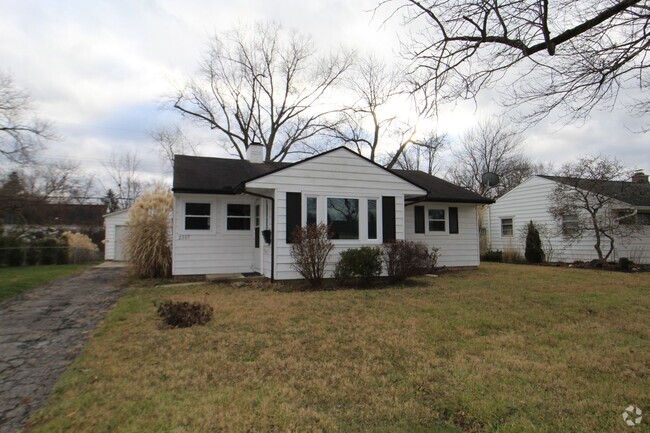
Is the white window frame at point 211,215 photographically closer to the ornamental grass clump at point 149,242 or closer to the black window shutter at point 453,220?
the ornamental grass clump at point 149,242

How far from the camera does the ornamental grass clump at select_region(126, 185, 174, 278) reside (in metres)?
11.6

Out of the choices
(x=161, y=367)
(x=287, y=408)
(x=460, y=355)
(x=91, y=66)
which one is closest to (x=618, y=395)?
(x=460, y=355)

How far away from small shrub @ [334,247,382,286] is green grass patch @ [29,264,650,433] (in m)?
2.39

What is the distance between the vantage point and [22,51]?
34.8ft

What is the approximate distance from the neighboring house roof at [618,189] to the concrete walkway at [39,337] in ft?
56.2

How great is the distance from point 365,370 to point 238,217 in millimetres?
8639

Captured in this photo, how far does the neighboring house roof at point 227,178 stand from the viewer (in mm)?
11047

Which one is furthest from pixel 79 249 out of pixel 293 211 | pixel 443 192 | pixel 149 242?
pixel 443 192

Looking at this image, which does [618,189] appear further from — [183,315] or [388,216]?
[183,315]

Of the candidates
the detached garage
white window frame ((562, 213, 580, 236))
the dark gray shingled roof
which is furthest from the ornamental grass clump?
white window frame ((562, 213, 580, 236))

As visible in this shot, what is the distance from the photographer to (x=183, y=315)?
5.78 metres

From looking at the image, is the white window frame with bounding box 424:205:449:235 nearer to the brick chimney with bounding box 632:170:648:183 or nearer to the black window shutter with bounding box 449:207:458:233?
the black window shutter with bounding box 449:207:458:233

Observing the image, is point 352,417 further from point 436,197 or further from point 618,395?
point 436,197

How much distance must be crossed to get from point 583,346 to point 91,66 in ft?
43.4
